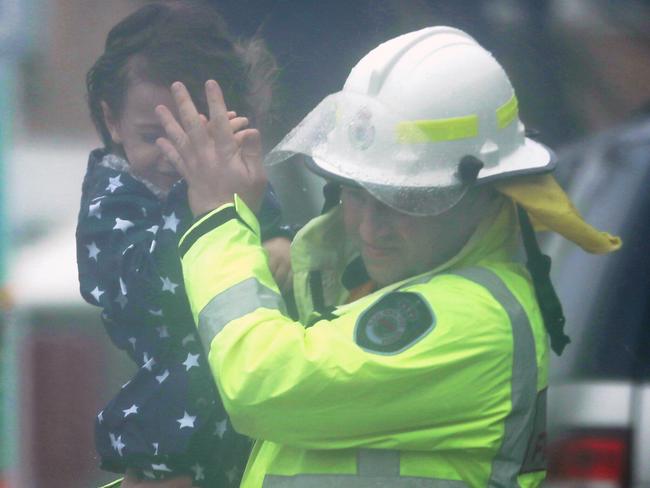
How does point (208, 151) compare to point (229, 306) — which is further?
point (208, 151)

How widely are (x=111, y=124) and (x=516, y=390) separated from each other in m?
0.85

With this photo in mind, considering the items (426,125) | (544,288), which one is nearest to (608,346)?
(544,288)

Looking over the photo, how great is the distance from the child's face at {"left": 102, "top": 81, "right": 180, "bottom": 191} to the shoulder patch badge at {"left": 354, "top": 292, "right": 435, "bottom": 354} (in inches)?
18.9

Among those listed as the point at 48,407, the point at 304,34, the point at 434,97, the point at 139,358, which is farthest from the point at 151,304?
the point at 48,407

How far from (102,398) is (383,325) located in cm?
136

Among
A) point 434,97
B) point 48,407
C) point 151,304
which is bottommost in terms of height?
point 48,407

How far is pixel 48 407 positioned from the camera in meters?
3.18

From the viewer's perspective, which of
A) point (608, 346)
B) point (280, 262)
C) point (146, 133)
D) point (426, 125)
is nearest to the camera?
point (426, 125)

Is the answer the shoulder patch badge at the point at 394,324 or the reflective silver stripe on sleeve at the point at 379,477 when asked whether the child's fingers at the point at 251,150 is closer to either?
the shoulder patch badge at the point at 394,324

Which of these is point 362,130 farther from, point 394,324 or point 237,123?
point 394,324

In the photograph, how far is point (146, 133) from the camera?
216cm

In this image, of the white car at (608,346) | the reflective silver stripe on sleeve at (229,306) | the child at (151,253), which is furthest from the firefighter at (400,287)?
the white car at (608,346)

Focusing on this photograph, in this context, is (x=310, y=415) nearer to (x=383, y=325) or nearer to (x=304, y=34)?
(x=383, y=325)

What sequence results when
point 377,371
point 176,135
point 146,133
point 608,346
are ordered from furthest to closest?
1. point 608,346
2. point 146,133
3. point 176,135
4. point 377,371
